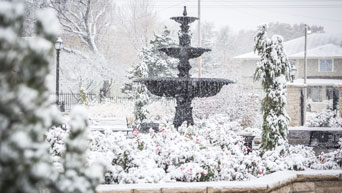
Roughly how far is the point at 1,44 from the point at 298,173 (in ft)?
15.7

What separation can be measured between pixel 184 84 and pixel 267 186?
351cm

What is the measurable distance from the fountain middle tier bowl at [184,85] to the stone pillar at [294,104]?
23.8 ft

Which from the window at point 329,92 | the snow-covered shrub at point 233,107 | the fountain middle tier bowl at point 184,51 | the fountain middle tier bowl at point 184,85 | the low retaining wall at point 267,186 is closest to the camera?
the low retaining wall at point 267,186

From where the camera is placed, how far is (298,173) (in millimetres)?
5320

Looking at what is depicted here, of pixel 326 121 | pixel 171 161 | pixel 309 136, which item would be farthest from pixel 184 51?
pixel 326 121

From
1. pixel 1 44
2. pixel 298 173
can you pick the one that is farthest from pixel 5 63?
pixel 298 173

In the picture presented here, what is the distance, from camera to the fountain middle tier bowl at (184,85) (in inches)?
298

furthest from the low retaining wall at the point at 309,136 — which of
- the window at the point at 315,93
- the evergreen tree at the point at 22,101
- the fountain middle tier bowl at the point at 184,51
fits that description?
the window at the point at 315,93

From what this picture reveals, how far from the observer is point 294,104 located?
1438 cm

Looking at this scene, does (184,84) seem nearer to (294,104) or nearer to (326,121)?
(326,121)

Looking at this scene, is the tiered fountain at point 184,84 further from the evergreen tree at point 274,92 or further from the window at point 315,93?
the window at point 315,93

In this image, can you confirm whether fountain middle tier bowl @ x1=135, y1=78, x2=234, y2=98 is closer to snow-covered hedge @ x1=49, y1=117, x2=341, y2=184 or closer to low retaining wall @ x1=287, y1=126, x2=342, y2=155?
snow-covered hedge @ x1=49, y1=117, x2=341, y2=184

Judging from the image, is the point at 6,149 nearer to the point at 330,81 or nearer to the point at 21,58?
the point at 21,58

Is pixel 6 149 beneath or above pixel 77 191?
above
